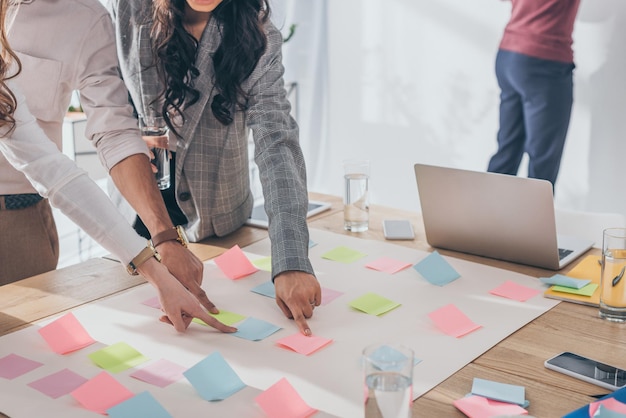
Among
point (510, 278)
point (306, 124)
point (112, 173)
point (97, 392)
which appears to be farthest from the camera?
point (306, 124)

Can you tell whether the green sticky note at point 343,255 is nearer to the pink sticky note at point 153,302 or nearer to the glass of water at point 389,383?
the pink sticky note at point 153,302

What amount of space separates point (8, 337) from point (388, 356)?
0.78 m

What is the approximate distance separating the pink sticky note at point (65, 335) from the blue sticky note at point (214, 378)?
0.25m

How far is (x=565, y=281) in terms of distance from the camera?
1.65 m

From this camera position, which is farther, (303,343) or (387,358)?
(303,343)

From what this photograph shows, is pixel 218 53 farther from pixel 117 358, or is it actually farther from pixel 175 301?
pixel 117 358

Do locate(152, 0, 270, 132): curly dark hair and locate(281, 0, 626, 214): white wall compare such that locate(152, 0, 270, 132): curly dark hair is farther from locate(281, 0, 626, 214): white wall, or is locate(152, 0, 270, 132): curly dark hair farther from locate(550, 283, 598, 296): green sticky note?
locate(281, 0, 626, 214): white wall

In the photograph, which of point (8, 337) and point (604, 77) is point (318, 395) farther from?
point (604, 77)

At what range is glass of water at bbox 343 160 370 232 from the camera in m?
2.04

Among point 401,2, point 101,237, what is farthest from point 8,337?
point 401,2

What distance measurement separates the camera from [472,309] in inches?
61.1

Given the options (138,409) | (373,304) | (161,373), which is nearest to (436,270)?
(373,304)

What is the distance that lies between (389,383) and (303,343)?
1.39 ft

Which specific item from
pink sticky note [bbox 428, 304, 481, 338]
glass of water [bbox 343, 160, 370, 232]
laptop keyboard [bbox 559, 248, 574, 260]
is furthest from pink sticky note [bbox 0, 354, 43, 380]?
laptop keyboard [bbox 559, 248, 574, 260]
